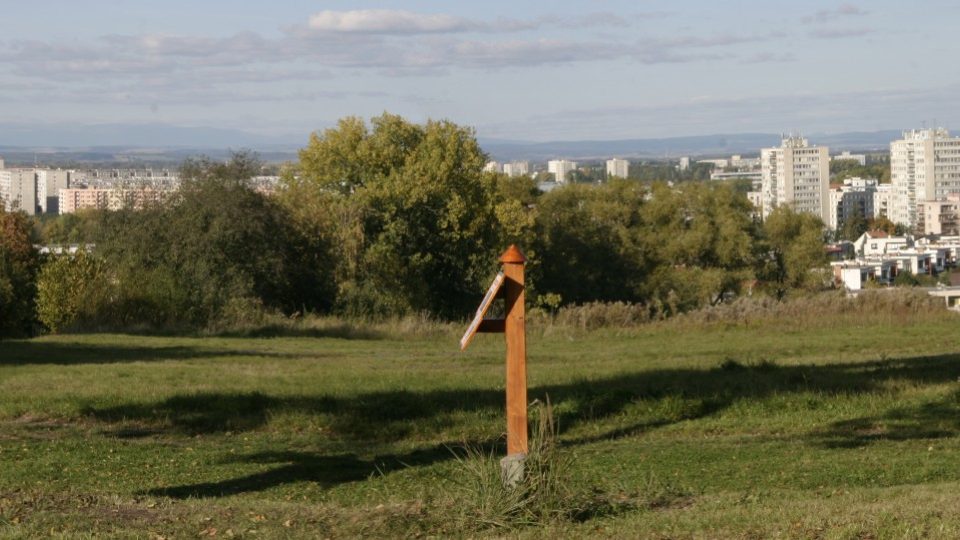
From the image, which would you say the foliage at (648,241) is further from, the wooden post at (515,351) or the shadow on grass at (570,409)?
the wooden post at (515,351)

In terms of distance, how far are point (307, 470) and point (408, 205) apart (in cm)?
3914

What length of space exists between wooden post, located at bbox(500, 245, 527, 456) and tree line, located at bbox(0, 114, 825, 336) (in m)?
26.6

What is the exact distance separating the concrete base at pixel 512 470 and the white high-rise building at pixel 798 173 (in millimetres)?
163480

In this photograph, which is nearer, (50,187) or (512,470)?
(512,470)

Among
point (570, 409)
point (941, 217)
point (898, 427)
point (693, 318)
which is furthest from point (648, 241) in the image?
point (941, 217)

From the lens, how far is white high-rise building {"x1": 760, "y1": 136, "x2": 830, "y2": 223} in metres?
170

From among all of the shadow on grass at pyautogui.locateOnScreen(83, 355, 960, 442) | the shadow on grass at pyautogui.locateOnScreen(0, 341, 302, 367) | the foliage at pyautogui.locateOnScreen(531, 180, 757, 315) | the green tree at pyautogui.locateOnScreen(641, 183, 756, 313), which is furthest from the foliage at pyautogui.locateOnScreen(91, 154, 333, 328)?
the green tree at pyautogui.locateOnScreen(641, 183, 756, 313)

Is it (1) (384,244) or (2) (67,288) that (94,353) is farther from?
(1) (384,244)

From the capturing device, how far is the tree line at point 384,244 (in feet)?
127

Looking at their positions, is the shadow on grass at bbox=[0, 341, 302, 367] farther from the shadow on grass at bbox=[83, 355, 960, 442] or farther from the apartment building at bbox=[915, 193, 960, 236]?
the apartment building at bbox=[915, 193, 960, 236]

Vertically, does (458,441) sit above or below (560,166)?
below

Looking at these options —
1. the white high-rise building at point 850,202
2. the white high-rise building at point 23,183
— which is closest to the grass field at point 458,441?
the white high-rise building at point 23,183

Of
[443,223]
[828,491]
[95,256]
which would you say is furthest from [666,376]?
[443,223]

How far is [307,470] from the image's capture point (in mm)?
12586
